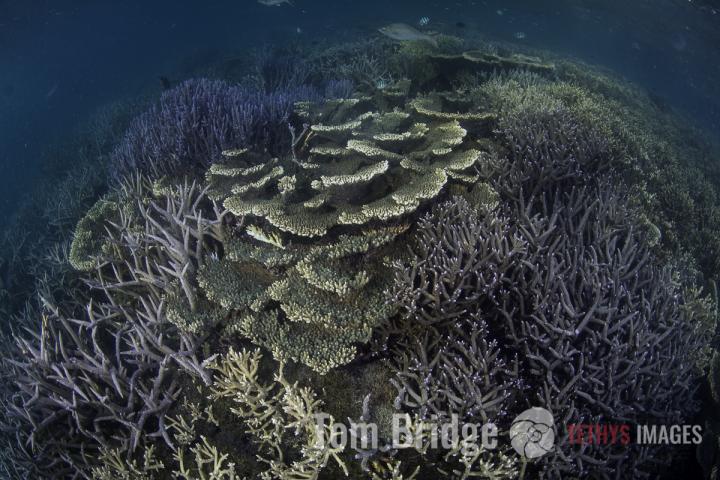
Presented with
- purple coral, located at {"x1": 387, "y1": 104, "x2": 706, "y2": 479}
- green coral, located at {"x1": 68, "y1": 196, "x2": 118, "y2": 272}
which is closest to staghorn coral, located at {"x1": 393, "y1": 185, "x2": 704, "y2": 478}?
purple coral, located at {"x1": 387, "y1": 104, "x2": 706, "y2": 479}

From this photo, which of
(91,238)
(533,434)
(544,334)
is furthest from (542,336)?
(91,238)

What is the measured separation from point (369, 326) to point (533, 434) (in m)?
1.52

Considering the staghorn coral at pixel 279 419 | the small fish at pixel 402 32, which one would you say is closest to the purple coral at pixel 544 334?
the staghorn coral at pixel 279 419

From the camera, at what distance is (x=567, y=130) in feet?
17.4

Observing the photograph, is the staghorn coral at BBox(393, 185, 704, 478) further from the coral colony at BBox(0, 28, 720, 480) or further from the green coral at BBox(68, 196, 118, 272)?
the green coral at BBox(68, 196, 118, 272)

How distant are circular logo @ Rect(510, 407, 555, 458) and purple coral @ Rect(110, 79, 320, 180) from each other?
4598 millimetres

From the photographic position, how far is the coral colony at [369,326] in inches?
119

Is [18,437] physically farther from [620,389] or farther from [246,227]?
[620,389]

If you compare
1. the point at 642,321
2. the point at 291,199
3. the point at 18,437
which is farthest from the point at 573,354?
the point at 18,437

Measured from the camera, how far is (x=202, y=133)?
18.1 feet

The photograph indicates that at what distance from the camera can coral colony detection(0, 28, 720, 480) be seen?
3033 millimetres

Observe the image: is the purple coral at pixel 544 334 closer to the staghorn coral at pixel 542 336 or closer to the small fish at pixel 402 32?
the staghorn coral at pixel 542 336

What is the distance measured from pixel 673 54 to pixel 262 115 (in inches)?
2924

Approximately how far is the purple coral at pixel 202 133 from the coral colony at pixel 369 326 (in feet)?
2.11
